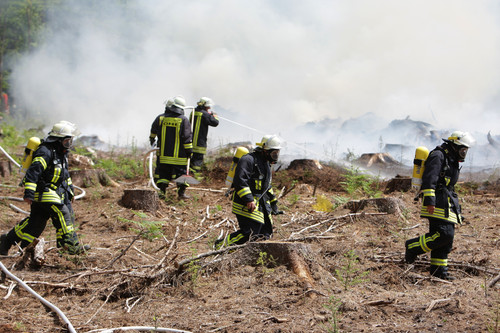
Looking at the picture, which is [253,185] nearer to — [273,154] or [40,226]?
[273,154]

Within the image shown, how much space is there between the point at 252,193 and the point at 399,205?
2.88 m

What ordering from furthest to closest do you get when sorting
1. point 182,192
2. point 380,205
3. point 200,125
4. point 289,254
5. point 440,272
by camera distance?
point 200,125
point 182,192
point 380,205
point 440,272
point 289,254

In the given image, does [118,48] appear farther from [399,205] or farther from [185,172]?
[399,205]

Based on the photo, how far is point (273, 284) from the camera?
434 cm

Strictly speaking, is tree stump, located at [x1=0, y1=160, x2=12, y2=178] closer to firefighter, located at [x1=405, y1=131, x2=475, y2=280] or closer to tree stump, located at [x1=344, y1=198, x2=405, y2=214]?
tree stump, located at [x1=344, y1=198, x2=405, y2=214]

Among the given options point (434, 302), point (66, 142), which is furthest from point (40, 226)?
point (434, 302)

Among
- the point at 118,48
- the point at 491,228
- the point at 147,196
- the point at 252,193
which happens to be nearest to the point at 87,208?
the point at 147,196

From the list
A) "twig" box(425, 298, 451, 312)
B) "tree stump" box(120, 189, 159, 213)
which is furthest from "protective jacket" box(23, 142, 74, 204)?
"twig" box(425, 298, 451, 312)

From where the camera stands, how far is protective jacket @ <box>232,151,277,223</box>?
211 inches

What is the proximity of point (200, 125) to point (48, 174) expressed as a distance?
14.7ft

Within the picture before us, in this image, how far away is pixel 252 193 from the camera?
Answer: 5566 millimetres

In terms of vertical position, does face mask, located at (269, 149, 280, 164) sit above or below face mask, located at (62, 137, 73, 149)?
above

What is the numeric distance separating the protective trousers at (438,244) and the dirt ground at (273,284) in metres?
0.20

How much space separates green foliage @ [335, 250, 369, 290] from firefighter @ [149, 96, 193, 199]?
4182 millimetres
